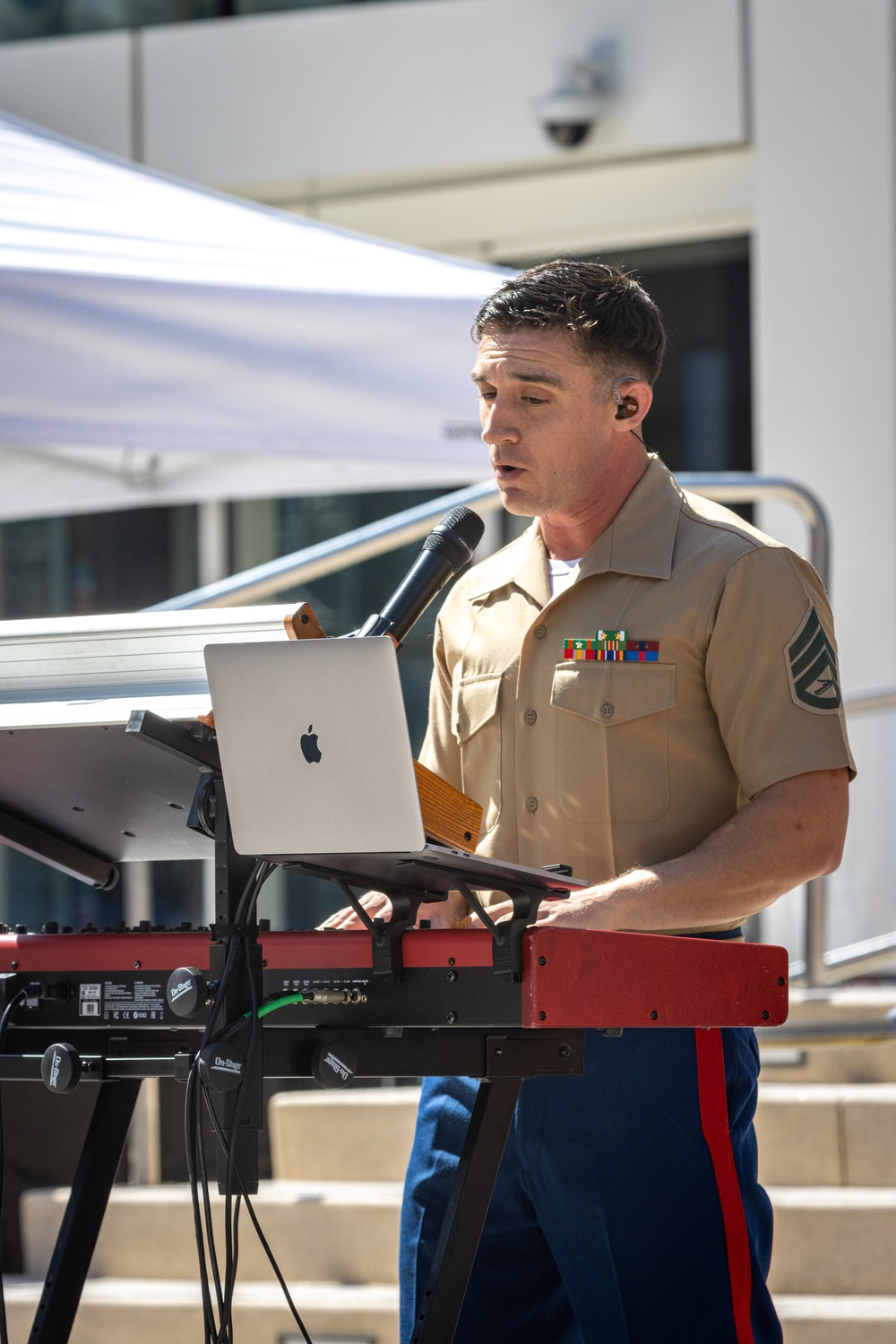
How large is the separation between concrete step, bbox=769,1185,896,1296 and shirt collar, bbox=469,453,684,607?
175 cm

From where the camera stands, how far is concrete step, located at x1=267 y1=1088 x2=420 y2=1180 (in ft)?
13.4

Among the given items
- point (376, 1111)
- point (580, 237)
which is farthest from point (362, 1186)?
point (580, 237)

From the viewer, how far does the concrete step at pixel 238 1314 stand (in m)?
3.57

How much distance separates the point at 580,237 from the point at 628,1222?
→ 530 cm

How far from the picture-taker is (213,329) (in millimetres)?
3301

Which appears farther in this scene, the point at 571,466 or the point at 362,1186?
the point at 362,1186

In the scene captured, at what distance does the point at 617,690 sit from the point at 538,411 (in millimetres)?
386

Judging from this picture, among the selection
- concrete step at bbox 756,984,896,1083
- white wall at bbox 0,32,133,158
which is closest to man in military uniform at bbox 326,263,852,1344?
concrete step at bbox 756,984,896,1083

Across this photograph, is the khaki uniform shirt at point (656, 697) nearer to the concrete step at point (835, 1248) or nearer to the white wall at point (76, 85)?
the concrete step at point (835, 1248)

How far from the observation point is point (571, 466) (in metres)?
2.27

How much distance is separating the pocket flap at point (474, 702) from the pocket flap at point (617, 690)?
0.47ft

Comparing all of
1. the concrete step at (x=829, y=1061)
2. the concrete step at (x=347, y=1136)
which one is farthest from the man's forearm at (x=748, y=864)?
the concrete step at (x=347, y=1136)

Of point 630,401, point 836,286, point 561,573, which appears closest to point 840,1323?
point 561,573

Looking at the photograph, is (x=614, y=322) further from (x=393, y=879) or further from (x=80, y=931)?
(x=80, y=931)
